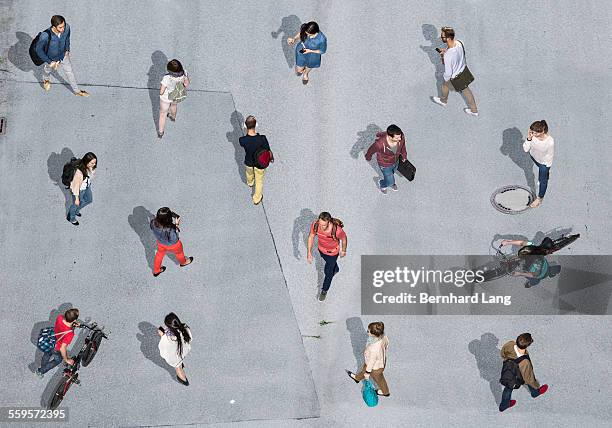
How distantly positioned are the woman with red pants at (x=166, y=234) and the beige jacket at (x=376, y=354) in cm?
346

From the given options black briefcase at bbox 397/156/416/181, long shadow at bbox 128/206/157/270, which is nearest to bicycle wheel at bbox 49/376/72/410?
long shadow at bbox 128/206/157/270

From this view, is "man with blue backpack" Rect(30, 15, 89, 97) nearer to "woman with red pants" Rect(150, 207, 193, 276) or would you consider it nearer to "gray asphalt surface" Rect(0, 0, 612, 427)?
"gray asphalt surface" Rect(0, 0, 612, 427)

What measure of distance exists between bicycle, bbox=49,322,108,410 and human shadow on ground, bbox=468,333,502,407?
6.07 meters

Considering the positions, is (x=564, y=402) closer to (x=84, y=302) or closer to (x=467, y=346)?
(x=467, y=346)

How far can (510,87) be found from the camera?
50.9ft

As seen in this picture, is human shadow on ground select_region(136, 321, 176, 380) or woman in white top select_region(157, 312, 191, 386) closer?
woman in white top select_region(157, 312, 191, 386)

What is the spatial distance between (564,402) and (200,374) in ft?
19.3

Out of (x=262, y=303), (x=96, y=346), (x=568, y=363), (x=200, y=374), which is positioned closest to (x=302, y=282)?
(x=262, y=303)

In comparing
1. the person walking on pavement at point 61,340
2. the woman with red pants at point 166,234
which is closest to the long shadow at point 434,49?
the woman with red pants at point 166,234

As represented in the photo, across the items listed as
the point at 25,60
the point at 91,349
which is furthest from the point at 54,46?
the point at 91,349

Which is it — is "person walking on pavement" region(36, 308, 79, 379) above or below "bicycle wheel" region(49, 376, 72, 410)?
above

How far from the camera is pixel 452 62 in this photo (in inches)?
575

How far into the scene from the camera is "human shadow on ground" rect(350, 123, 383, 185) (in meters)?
15.1

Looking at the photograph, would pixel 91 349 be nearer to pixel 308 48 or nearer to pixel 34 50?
pixel 34 50
